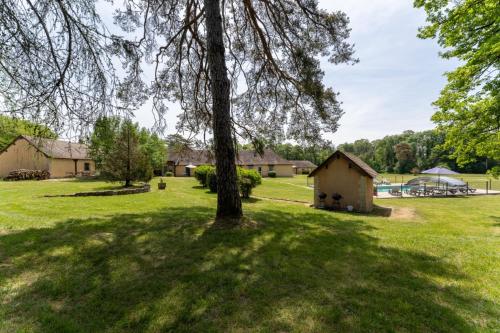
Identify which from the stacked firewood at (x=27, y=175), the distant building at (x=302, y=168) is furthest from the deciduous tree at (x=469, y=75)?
the distant building at (x=302, y=168)

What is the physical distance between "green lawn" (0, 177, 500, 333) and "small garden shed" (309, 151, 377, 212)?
682 centimetres

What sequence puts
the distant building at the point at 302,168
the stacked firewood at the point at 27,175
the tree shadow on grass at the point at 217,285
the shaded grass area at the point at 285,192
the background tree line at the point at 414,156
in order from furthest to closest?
the distant building at the point at 302,168 → the background tree line at the point at 414,156 → the stacked firewood at the point at 27,175 → the shaded grass area at the point at 285,192 → the tree shadow on grass at the point at 217,285

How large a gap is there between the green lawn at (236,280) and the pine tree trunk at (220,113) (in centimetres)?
137

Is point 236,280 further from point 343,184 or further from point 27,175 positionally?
point 27,175

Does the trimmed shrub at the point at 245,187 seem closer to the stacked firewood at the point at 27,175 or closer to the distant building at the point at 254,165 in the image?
the stacked firewood at the point at 27,175

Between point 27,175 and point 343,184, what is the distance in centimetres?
3098

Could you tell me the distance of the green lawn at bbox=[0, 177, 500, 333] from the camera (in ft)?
9.77

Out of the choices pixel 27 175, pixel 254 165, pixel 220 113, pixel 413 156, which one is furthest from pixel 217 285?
pixel 413 156

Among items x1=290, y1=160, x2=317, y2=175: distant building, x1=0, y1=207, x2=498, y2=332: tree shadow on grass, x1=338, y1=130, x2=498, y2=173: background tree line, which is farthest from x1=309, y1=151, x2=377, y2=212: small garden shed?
x1=338, y1=130, x2=498, y2=173: background tree line

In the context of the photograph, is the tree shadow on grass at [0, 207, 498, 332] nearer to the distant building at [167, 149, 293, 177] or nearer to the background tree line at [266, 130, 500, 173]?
the distant building at [167, 149, 293, 177]

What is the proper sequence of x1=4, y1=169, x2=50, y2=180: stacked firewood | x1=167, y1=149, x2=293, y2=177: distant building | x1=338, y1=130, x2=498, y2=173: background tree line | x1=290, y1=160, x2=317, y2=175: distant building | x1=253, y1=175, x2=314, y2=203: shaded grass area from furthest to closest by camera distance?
1. x1=290, y1=160, x2=317, y2=175: distant building
2. x1=338, y1=130, x2=498, y2=173: background tree line
3. x1=167, y1=149, x2=293, y2=177: distant building
4. x1=4, y1=169, x2=50, y2=180: stacked firewood
5. x1=253, y1=175, x2=314, y2=203: shaded grass area

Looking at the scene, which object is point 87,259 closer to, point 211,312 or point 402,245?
point 211,312

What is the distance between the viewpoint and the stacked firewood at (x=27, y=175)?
25.3 meters

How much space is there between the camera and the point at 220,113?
7.29 meters
